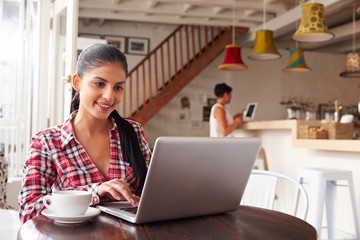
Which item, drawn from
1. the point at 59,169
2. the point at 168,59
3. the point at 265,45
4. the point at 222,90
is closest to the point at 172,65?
the point at 168,59

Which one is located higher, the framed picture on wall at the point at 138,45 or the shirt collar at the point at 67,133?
the framed picture on wall at the point at 138,45

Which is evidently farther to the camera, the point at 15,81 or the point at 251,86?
the point at 251,86

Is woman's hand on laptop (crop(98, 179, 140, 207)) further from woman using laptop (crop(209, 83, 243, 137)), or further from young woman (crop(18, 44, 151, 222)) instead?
woman using laptop (crop(209, 83, 243, 137))

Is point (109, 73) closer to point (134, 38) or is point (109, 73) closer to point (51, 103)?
point (51, 103)

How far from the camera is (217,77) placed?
884 cm

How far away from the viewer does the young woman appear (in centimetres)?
125

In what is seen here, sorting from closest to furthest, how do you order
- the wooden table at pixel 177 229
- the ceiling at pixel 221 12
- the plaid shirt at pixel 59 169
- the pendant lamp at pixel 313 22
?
the wooden table at pixel 177 229 < the plaid shirt at pixel 59 169 < the pendant lamp at pixel 313 22 < the ceiling at pixel 221 12

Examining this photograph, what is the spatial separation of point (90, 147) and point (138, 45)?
728 centimetres

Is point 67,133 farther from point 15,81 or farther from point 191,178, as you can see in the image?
point 15,81

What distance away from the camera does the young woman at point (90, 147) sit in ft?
4.09

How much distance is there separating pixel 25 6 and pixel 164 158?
3.32m

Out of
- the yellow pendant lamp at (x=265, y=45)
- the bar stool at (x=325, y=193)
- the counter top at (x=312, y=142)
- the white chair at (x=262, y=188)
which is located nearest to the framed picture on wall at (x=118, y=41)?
the yellow pendant lamp at (x=265, y=45)

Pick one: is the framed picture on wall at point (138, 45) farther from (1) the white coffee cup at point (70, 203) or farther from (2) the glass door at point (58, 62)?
(1) the white coffee cup at point (70, 203)

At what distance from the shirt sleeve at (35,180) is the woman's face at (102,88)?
0.21 m
